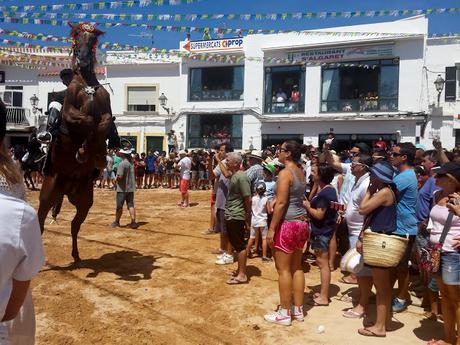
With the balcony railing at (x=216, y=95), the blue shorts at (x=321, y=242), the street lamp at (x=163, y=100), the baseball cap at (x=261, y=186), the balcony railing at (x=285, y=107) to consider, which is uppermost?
the balcony railing at (x=216, y=95)

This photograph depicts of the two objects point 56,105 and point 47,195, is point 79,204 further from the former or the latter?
point 56,105

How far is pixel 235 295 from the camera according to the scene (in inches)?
228

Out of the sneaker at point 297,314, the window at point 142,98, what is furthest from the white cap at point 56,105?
the window at point 142,98

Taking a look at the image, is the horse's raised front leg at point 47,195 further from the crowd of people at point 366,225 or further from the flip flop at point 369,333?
the flip flop at point 369,333

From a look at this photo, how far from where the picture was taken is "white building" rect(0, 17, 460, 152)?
22.8 m

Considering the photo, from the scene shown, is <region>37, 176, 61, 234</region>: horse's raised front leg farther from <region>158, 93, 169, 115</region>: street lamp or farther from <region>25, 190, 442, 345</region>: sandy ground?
<region>158, 93, 169, 115</region>: street lamp

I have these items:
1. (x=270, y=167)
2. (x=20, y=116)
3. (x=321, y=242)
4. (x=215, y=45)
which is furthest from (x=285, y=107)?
(x=321, y=242)

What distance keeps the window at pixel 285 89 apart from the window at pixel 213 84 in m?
2.25

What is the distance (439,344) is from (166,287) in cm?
340

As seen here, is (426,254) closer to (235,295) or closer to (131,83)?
(235,295)

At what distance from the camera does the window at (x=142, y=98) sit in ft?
96.1

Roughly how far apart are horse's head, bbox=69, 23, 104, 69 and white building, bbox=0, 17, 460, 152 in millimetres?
15279

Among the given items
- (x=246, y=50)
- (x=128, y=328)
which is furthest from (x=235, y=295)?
(x=246, y=50)

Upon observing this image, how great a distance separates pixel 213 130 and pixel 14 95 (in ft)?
48.7
